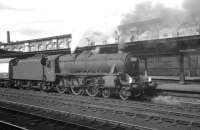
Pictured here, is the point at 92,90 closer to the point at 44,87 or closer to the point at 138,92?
the point at 138,92

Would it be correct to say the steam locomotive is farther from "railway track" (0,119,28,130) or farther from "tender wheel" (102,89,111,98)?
"railway track" (0,119,28,130)

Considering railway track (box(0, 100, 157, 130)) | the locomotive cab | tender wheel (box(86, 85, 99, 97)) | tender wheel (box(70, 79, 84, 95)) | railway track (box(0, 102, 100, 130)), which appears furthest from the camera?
tender wheel (box(70, 79, 84, 95))

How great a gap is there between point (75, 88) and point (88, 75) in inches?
68.7

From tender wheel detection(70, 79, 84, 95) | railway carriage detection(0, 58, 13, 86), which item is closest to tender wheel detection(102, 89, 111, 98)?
tender wheel detection(70, 79, 84, 95)

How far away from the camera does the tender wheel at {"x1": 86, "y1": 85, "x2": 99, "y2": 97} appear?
50.9ft

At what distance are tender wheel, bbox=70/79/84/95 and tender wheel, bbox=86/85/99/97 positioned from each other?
24.0 inches

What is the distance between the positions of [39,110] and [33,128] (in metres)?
3.35

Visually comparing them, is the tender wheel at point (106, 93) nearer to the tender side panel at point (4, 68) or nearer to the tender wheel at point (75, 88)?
the tender wheel at point (75, 88)

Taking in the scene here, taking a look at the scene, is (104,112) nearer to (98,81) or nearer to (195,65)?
(98,81)

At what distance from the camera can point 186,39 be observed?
649 inches

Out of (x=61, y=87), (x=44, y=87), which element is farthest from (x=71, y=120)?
(x=44, y=87)

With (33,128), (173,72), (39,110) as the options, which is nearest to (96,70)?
(39,110)

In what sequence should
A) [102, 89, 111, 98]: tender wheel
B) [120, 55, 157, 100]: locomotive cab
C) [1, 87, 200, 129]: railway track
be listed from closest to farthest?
[1, 87, 200, 129]: railway track, [120, 55, 157, 100]: locomotive cab, [102, 89, 111, 98]: tender wheel

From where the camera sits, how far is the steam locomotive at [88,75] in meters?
14.4
